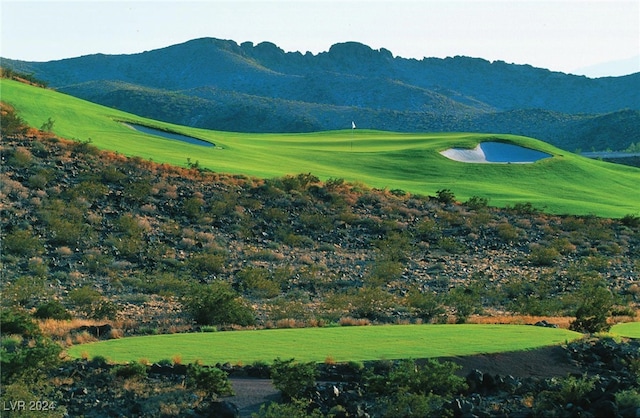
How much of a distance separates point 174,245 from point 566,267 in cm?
1700

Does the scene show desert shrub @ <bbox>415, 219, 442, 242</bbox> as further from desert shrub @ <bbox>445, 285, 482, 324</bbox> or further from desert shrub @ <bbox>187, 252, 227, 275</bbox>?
desert shrub @ <bbox>187, 252, 227, 275</bbox>

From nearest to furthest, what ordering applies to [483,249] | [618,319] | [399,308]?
[618,319] → [399,308] → [483,249]

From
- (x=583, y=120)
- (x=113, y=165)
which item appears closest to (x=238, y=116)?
(x=583, y=120)

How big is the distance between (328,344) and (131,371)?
4.67 m

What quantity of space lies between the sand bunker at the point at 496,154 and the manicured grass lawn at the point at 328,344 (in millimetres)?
49169

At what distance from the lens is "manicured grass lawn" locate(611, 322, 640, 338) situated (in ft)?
73.7

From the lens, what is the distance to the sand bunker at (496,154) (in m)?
70.6

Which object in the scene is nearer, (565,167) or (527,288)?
(527,288)

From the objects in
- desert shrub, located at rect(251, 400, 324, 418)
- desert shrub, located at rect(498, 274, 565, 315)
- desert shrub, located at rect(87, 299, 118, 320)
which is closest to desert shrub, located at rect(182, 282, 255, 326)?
desert shrub, located at rect(87, 299, 118, 320)

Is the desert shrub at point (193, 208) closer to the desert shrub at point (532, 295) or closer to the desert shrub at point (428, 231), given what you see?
the desert shrub at point (428, 231)

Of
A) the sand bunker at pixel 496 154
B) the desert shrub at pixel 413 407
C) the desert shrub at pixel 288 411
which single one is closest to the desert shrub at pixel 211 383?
the desert shrub at pixel 288 411

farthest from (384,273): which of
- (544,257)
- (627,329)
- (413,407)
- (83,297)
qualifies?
(413,407)

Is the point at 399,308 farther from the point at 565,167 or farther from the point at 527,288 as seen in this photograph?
the point at 565,167

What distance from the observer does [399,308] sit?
29.6 meters
